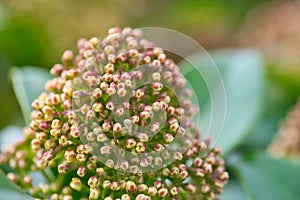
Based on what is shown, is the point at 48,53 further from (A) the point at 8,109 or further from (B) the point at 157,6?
(B) the point at 157,6

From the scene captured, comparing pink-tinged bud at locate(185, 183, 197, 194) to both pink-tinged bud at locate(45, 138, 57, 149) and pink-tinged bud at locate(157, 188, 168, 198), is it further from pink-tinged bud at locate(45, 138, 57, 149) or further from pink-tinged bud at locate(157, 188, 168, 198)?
pink-tinged bud at locate(45, 138, 57, 149)

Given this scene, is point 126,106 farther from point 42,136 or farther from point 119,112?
point 42,136

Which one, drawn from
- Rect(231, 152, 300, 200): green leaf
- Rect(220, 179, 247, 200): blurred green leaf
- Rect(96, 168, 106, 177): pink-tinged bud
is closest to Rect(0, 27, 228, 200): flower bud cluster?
Rect(96, 168, 106, 177): pink-tinged bud

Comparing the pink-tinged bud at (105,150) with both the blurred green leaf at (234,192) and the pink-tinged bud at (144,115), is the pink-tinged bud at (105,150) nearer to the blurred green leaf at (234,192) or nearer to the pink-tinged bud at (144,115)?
the pink-tinged bud at (144,115)

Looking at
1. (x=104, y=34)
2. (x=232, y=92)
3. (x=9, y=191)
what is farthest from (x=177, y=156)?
(x=104, y=34)

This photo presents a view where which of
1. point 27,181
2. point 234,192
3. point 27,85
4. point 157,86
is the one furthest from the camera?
point 234,192

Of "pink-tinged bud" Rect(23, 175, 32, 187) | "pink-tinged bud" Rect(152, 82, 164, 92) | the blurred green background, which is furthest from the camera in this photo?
the blurred green background

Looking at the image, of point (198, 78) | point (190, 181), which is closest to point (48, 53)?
point (198, 78)
